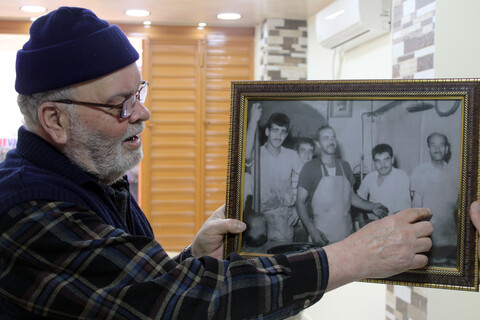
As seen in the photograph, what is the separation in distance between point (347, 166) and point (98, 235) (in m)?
0.53

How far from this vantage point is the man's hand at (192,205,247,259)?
3.58ft

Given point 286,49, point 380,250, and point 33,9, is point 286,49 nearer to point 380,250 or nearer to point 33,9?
point 33,9

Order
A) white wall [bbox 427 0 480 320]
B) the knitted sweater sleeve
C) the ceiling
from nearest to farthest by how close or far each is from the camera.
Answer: the knitted sweater sleeve < white wall [bbox 427 0 480 320] < the ceiling

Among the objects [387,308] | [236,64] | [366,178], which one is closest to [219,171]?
[236,64]

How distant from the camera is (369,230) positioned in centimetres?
96

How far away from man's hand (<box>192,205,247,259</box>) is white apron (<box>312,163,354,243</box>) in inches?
6.5

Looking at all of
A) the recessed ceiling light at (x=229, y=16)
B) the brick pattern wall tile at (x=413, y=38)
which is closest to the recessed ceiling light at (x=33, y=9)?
the recessed ceiling light at (x=229, y=16)

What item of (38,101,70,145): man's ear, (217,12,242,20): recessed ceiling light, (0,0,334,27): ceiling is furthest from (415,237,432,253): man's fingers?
(217,12,242,20): recessed ceiling light

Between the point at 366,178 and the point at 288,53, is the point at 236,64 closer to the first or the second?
the point at 288,53

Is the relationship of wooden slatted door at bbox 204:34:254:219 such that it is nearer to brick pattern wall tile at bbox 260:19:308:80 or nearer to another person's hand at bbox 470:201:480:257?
brick pattern wall tile at bbox 260:19:308:80

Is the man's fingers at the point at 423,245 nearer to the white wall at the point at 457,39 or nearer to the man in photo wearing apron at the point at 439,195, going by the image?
the man in photo wearing apron at the point at 439,195

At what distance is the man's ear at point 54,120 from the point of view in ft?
3.46

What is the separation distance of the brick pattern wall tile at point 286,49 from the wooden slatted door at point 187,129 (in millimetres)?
516

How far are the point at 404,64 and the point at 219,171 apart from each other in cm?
277
